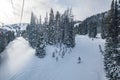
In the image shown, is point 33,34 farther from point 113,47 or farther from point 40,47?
point 113,47

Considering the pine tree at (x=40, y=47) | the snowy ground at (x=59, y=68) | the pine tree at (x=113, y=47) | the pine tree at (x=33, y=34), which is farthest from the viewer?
the pine tree at (x=33, y=34)

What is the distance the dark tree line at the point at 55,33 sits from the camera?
277 feet

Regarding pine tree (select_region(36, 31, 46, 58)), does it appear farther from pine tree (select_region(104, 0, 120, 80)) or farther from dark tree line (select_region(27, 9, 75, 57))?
pine tree (select_region(104, 0, 120, 80))

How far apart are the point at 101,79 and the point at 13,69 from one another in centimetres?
3029

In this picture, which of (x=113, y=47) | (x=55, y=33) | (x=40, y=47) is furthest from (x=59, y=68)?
(x=113, y=47)

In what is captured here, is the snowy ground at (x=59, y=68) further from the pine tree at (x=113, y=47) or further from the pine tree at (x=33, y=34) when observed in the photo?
the pine tree at (x=113, y=47)

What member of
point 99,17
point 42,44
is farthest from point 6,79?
point 99,17

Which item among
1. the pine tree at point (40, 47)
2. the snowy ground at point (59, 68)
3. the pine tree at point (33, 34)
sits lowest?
the snowy ground at point (59, 68)

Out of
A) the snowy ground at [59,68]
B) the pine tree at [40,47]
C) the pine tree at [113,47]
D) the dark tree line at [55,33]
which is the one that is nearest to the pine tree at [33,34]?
the dark tree line at [55,33]

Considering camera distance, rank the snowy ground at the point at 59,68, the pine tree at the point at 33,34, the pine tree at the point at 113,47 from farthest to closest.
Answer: the pine tree at the point at 33,34 < the snowy ground at the point at 59,68 < the pine tree at the point at 113,47

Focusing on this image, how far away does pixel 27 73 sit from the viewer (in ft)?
243

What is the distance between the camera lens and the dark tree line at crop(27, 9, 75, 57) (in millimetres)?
84488

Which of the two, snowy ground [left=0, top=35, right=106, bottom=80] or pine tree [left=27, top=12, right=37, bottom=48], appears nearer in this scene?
snowy ground [left=0, top=35, right=106, bottom=80]

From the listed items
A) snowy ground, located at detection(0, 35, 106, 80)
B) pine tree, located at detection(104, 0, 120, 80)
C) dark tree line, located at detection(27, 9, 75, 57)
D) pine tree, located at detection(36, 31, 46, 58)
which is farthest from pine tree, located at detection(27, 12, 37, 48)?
pine tree, located at detection(104, 0, 120, 80)
